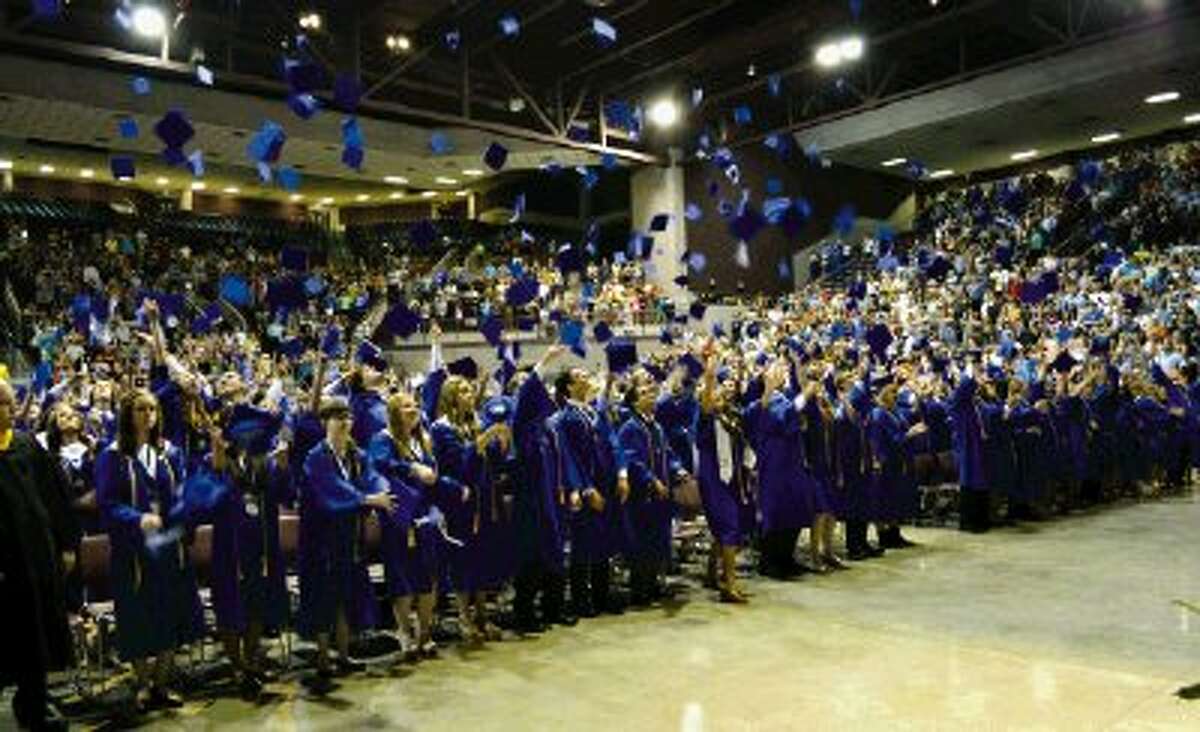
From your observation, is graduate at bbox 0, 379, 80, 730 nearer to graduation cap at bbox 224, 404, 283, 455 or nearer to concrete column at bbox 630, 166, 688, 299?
graduation cap at bbox 224, 404, 283, 455

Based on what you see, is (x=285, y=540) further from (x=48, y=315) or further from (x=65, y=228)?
(x=65, y=228)

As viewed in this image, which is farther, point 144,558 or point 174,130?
point 174,130

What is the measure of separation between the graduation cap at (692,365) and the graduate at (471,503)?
1.85m

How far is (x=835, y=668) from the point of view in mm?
5469

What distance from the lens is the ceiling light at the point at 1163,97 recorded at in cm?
2184

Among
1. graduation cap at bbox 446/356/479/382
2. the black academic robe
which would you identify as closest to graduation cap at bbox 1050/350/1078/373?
graduation cap at bbox 446/356/479/382

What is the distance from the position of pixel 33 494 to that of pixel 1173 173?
82.5 ft

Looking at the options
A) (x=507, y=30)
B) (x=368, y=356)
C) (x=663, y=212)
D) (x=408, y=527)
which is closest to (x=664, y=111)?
(x=663, y=212)

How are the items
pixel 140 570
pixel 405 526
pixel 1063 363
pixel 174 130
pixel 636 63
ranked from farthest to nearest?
pixel 636 63 < pixel 1063 363 < pixel 174 130 < pixel 405 526 < pixel 140 570

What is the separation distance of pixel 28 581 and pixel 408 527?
213cm

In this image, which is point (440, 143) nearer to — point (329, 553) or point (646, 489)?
point (646, 489)

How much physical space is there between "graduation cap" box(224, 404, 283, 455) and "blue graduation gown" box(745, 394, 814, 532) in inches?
155

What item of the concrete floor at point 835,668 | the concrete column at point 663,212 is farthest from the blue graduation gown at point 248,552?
the concrete column at point 663,212

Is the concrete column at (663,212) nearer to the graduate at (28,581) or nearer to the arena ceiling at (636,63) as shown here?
the arena ceiling at (636,63)
